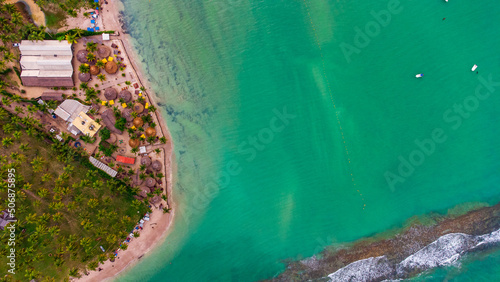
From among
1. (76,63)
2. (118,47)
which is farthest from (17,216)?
(118,47)

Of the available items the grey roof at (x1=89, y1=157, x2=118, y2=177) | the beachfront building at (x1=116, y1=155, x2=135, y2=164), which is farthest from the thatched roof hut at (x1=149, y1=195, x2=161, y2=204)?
the grey roof at (x1=89, y1=157, x2=118, y2=177)

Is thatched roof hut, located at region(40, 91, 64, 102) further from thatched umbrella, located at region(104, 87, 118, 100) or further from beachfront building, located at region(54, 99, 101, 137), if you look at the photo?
thatched umbrella, located at region(104, 87, 118, 100)

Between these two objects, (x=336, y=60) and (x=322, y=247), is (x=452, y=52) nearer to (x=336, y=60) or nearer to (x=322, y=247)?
(x=336, y=60)

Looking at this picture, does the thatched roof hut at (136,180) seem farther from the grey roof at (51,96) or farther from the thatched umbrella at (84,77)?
the thatched umbrella at (84,77)

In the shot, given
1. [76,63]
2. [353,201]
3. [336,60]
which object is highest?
[76,63]

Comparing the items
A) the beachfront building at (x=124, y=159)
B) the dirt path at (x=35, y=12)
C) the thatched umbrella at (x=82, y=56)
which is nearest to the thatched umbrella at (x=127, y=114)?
the beachfront building at (x=124, y=159)

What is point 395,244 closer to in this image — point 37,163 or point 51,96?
point 37,163
